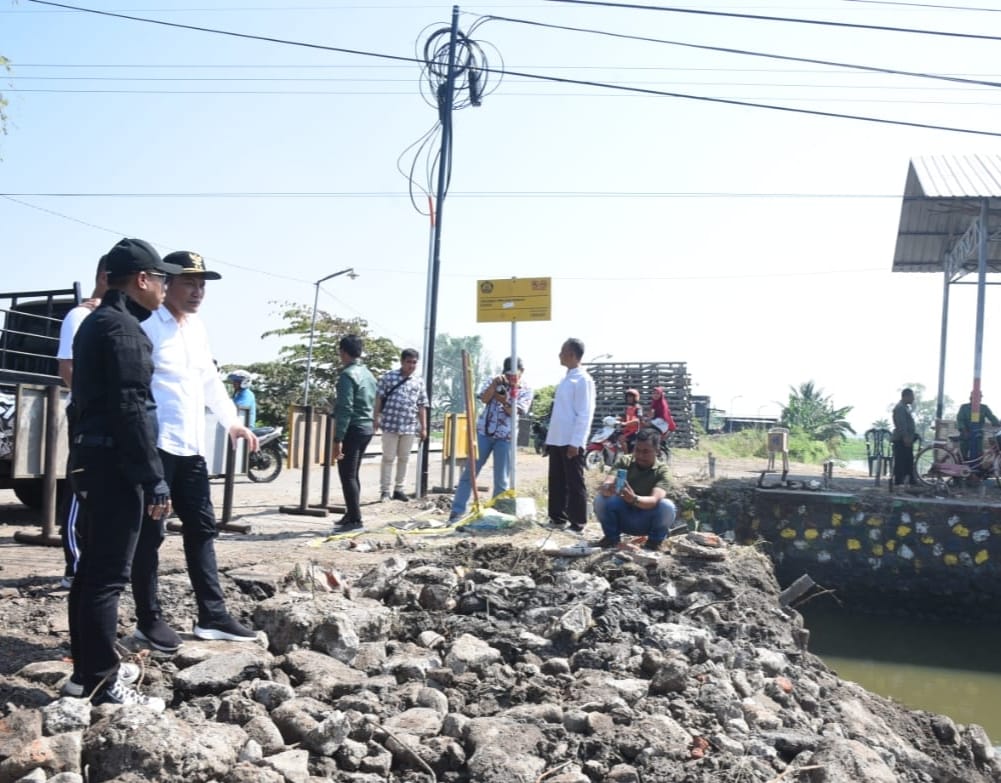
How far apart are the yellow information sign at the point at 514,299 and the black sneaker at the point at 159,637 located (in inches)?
249

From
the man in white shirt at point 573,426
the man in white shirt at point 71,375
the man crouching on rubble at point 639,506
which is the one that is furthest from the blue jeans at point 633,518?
the man in white shirt at point 71,375

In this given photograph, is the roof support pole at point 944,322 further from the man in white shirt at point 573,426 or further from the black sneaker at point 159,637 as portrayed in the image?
the black sneaker at point 159,637

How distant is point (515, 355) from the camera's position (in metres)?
9.98

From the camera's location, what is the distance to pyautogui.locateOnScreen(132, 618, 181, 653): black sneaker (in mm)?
4148

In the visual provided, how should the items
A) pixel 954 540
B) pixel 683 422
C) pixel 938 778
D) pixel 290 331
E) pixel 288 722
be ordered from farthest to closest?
pixel 290 331
pixel 683 422
pixel 954 540
pixel 938 778
pixel 288 722

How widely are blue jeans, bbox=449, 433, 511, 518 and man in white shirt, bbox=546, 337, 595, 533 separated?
1.06 m

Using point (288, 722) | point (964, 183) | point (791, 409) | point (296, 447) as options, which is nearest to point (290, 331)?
point (296, 447)

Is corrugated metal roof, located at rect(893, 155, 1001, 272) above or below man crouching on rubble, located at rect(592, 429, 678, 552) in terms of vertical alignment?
above

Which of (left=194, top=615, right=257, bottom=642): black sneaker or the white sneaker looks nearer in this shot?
the white sneaker

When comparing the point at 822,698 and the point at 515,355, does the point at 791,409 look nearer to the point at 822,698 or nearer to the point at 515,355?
the point at 515,355

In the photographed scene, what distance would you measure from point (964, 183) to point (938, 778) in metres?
12.0

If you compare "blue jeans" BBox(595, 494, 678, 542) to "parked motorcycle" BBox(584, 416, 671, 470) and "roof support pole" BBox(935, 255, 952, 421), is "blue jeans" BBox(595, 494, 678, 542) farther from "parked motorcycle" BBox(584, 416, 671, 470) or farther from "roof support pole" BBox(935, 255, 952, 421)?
"roof support pole" BBox(935, 255, 952, 421)

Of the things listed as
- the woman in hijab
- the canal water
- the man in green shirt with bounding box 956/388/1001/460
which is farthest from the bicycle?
the woman in hijab

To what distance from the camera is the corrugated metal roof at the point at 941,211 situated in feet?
49.0
